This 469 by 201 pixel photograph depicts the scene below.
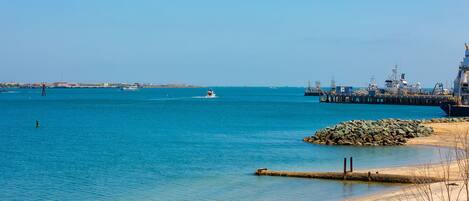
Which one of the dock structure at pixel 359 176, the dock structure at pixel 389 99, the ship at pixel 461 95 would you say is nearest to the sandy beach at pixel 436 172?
the dock structure at pixel 359 176

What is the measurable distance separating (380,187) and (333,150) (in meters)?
16.3

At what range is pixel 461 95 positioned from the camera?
3647 inches

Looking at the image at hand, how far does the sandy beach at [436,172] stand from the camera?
66.4 ft

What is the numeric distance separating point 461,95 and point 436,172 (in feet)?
219

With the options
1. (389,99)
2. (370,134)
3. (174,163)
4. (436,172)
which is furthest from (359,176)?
(389,99)

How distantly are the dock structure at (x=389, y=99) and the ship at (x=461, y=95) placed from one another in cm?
1920

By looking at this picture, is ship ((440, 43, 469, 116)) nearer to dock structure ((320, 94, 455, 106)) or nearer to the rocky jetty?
dock structure ((320, 94, 455, 106))

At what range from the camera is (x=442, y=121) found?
6544cm

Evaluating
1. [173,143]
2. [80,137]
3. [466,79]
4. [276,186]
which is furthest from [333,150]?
[466,79]

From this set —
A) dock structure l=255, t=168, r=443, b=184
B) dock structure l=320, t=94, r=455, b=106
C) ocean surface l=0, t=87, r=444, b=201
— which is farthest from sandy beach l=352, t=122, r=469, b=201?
dock structure l=320, t=94, r=455, b=106

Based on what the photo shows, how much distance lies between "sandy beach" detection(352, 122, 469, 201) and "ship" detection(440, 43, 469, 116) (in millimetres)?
25057

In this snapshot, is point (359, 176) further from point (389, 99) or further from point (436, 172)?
point (389, 99)

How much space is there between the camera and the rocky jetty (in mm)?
47725

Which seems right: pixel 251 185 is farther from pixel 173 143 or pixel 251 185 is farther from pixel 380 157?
pixel 173 143
